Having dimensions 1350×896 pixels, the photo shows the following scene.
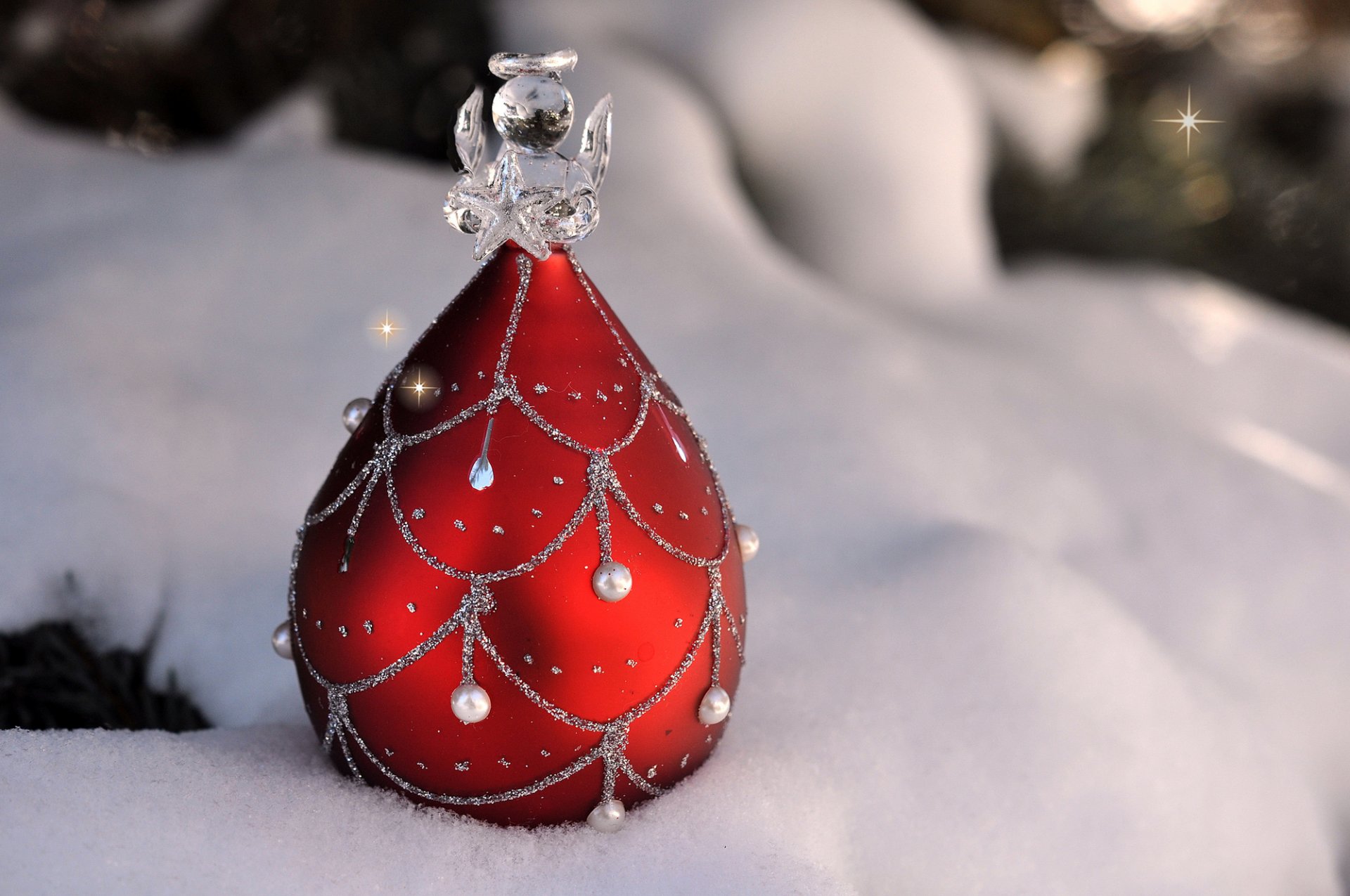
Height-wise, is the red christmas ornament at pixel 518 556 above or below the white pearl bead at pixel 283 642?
above

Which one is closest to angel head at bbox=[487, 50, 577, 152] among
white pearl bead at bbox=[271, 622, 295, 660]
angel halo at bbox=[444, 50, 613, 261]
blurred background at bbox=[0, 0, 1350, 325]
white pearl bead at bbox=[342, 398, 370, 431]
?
angel halo at bbox=[444, 50, 613, 261]

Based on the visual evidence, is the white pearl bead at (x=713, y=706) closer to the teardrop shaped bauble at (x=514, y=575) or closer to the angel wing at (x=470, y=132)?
the teardrop shaped bauble at (x=514, y=575)

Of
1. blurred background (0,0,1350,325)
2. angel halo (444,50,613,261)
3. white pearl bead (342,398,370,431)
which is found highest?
angel halo (444,50,613,261)

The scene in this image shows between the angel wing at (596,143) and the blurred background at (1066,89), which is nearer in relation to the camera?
the angel wing at (596,143)

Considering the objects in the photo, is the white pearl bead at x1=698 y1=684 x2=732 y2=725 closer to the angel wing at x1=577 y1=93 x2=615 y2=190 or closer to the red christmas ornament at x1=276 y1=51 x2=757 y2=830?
the red christmas ornament at x1=276 y1=51 x2=757 y2=830

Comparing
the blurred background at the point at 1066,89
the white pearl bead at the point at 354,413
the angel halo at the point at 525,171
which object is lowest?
the blurred background at the point at 1066,89

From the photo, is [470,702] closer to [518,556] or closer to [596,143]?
[518,556]

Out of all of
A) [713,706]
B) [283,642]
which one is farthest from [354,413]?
[713,706]

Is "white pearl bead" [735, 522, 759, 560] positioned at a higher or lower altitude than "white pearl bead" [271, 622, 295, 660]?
higher

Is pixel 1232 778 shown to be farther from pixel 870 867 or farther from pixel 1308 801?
pixel 870 867

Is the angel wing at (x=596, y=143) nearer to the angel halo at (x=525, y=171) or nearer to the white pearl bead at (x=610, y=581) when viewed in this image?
the angel halo at (x=525, y=171)

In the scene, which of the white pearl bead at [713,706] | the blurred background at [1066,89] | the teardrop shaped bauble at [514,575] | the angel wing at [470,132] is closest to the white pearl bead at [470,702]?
the teardrop shaped bauble at [514,575]
